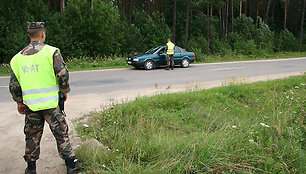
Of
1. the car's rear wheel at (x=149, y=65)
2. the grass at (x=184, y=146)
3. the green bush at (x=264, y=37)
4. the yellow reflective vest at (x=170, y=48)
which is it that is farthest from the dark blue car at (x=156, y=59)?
the green bush at (x=264, y=37)

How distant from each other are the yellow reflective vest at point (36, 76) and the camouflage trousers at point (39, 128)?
0.12m

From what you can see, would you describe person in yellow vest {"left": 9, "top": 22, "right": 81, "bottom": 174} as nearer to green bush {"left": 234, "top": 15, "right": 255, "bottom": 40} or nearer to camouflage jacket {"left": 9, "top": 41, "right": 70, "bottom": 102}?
camouflage jacket {"left": 9, "top": 41, "right": 70, "bottom": 102}

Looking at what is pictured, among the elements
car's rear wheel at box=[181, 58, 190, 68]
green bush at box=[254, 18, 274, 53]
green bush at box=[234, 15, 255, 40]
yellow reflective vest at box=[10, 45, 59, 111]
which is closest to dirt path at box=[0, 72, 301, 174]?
yellow reflective vest at box=[10, 45, 59, 111]

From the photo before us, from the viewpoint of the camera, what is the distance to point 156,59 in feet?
54.0

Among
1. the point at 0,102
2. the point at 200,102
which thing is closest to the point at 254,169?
Result: the point at 200,102

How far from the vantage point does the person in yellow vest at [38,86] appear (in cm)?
320

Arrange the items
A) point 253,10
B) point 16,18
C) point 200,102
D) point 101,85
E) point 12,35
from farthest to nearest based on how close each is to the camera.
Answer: point 253,10 → point 16,18 → point 12,35 → point 101,85 → point 200,102

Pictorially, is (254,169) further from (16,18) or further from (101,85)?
(16,18)

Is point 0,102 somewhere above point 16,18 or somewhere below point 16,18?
below

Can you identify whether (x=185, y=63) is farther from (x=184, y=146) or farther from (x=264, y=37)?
(x=264, y=37)

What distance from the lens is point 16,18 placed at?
25172mm

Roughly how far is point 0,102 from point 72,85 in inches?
122

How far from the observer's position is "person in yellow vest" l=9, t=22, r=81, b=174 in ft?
10.5

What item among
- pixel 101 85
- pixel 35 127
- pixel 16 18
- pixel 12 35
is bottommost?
pixel 101 85
